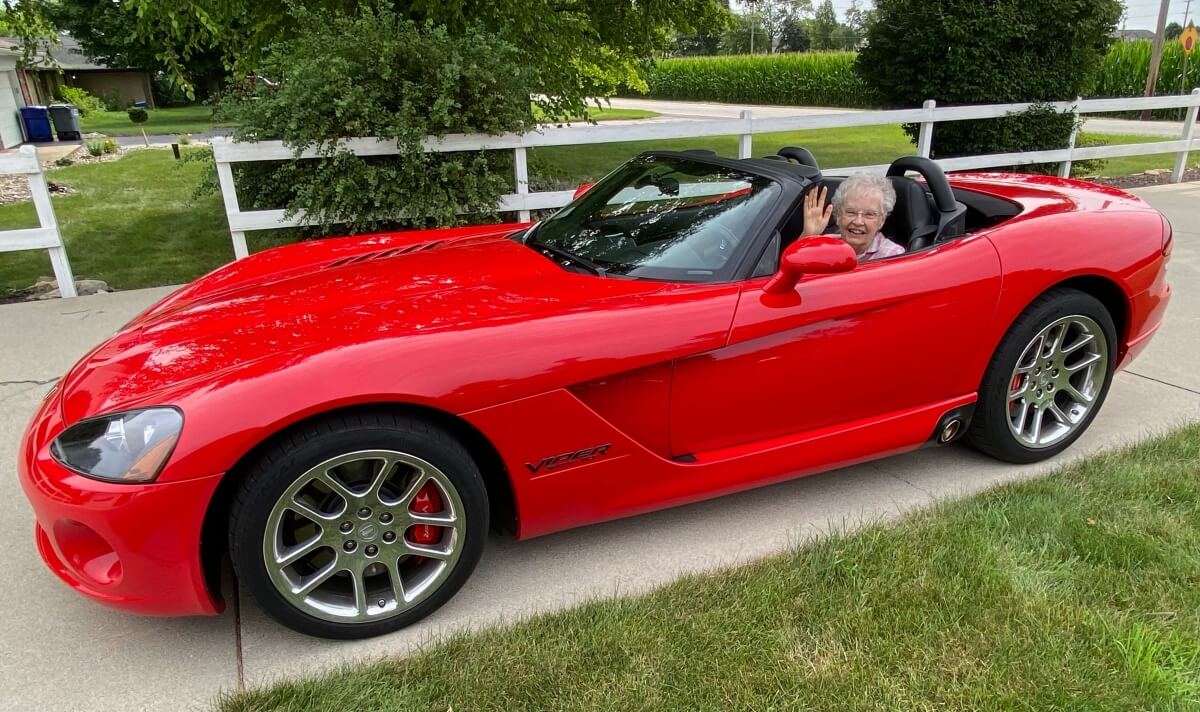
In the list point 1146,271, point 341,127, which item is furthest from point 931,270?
point 341,127

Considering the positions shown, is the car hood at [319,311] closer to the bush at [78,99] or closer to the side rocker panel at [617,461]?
the side rocker panel at [617,461]

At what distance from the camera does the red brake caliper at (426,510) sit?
2.34 metres

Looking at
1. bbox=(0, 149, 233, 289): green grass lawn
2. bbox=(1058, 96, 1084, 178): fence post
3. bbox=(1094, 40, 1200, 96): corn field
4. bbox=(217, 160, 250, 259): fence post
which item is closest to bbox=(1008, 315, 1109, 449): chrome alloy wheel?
bbox=(217, 160, 250, 259): fence post

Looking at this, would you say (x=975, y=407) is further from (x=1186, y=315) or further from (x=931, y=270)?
(x=1186, y=315)

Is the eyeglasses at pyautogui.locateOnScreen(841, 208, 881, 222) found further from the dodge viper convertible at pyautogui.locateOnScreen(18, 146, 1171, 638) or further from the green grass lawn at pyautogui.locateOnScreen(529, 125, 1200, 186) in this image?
the green grass lawn at pyautogui.locateOnScreen(529, 125, 1200, 186)

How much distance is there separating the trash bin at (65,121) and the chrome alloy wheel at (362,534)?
80.4 ft

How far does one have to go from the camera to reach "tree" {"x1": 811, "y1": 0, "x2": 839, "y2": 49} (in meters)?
82.8

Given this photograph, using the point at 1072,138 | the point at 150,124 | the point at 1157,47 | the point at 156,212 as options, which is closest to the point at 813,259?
the point at 1072,138

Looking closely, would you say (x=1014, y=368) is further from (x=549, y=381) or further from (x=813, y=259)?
(x=549, y=381)

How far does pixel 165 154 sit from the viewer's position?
54.0ft

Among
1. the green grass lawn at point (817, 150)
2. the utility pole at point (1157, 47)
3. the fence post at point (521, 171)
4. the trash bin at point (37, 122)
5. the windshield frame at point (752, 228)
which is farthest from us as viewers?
the utility pole at point (1157, 47)

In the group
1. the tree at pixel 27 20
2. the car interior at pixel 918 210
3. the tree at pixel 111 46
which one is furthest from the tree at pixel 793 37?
the car interior at pixel 918 210

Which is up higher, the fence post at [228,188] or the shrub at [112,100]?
the shrub at [112,100]

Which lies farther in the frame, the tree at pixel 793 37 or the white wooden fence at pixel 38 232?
the tree at pixel 793 37
